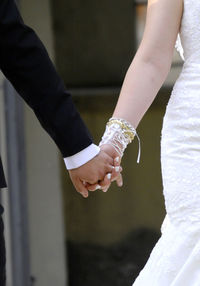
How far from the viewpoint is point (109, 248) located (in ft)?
22.5

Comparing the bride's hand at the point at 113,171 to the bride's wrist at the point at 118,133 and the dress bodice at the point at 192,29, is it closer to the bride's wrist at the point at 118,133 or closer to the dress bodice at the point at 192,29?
the bride's wrist at the point at 118,133

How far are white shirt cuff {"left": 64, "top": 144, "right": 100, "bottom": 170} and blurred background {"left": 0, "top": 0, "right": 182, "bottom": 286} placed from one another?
3.17 meters

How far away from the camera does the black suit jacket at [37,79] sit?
3086 mm

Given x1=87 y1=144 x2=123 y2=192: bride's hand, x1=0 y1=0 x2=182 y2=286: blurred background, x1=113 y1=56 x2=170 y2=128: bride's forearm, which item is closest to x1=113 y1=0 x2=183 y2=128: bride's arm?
x1=113 y1=56 x2=170 y2=128: bride's forearm

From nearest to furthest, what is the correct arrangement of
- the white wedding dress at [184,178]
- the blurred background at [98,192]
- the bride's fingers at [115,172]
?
the white wedding dress at [184,178] < the bride's fingers at [115,172] < the blurred background at [98,192]

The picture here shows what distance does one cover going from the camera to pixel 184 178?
3.27 metres

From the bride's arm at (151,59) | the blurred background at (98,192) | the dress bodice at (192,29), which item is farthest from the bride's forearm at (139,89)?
the blurred background at (98,192)

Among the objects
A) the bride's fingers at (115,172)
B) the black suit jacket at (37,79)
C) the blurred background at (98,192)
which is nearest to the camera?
the black suit jacket at (37,79)

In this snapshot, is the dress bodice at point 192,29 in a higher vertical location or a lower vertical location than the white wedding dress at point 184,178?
higher

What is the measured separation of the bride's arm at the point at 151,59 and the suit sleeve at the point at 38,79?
0.71 ft

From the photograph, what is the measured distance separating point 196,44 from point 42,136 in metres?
3.32

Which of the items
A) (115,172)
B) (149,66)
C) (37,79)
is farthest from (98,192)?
(37,79)

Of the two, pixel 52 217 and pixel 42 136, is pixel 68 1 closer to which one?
pixel 42 136

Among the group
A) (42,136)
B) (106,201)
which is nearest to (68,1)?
(42,136)
